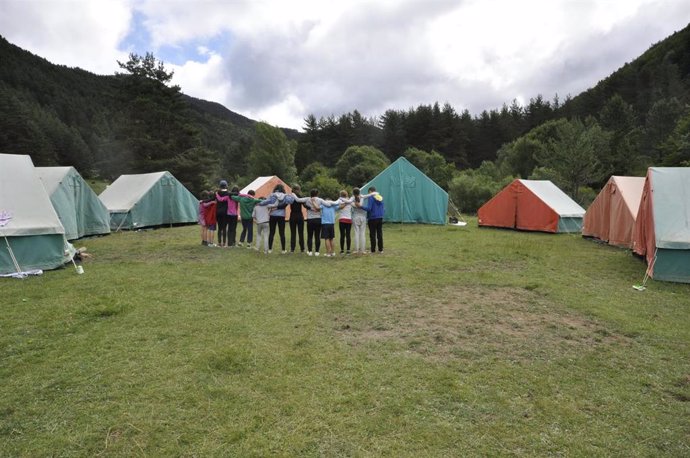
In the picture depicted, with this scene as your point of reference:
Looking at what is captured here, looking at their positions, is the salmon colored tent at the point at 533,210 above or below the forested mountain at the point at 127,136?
below

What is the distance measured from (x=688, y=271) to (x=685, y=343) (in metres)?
4.01

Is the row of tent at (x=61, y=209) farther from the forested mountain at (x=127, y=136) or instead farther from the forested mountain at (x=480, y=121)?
the forested mountain at (x=480, y=121)

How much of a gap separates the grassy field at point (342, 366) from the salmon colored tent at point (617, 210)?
449 centimetres

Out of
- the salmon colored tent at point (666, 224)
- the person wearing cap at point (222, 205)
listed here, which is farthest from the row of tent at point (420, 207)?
the person wearing cap at point (222, 205)

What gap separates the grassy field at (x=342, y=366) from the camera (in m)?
2.87

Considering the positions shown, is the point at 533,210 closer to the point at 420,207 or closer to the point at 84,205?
the point at 420,207

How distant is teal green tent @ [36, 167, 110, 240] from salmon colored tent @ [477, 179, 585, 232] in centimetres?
1492

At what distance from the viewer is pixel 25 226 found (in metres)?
8.11

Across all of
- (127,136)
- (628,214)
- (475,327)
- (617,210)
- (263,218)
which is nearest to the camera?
(475,327)

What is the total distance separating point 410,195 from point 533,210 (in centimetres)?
509

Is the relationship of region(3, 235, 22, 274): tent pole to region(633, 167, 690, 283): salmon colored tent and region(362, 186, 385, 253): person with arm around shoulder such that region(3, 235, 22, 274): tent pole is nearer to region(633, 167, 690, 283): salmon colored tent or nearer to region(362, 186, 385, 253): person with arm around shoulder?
region(362, 186, 385, 253): person with arm around shoulder

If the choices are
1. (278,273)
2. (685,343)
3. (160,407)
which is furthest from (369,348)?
(278,273)

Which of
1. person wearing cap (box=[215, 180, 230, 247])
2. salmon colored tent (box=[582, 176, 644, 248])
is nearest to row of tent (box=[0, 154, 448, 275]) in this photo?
person wearing cap (box=[215, 180, 230, 247])

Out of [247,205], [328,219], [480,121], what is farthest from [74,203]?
[480,121]
